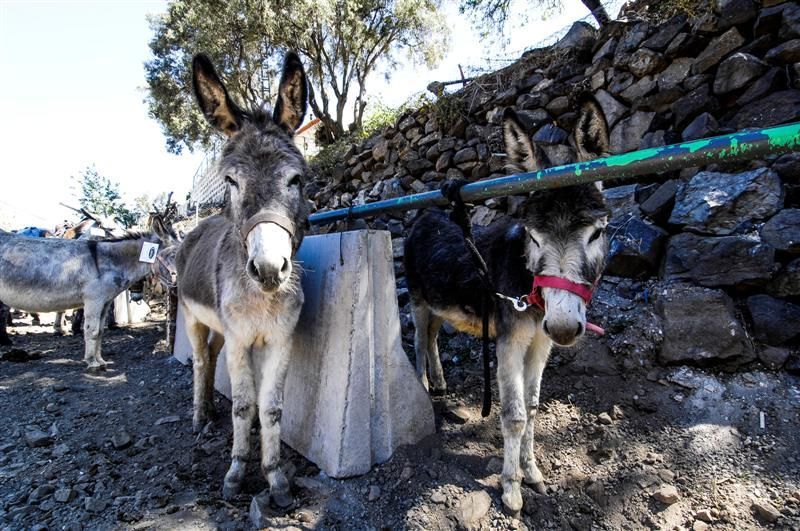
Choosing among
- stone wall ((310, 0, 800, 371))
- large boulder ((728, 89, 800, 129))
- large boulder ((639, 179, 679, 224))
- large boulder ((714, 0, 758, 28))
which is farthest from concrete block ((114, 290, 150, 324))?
large boulder ((714, 0, 758, 28))

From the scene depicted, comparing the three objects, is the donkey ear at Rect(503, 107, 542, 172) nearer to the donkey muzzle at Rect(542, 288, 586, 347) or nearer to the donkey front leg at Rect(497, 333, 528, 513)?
the donkey muzzle at Rect(542, 288, 586, 347)

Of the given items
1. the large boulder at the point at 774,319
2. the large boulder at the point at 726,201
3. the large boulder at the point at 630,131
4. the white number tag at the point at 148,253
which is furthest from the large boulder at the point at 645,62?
the white number tag at the point at 148,253

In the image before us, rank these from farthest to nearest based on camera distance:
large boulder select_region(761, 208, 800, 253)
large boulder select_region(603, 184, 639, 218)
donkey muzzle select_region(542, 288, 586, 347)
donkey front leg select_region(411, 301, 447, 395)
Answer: large boulder select_region(603, 184, 639, 218), donkey front leg select_region(411, 301, 447, 395), large boulder select_region(761, 208, 800, 253), donkey muzzle select_region(542, 288, 586, 347)

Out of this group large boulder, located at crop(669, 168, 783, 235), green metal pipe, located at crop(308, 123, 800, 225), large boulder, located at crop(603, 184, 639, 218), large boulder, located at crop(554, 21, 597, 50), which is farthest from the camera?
large boulder, located at crop(554, 21, 597, 50)

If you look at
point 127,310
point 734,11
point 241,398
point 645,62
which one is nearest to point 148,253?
point 127,310

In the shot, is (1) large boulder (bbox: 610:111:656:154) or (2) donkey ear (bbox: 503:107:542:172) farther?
(1) large boulder (bbox: 610:111:656:154)

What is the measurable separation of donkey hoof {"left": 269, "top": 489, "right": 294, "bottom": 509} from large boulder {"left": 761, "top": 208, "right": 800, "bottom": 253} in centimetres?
396

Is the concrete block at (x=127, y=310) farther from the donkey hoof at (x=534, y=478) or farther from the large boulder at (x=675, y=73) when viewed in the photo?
the large boulder at (x=675, y=73)

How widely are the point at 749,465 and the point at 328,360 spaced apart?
265 cm

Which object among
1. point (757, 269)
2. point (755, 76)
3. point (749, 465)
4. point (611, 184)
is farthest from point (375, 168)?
point (749, 465)

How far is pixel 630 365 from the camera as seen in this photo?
3.21m

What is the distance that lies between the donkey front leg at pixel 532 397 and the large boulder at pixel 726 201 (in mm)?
2122

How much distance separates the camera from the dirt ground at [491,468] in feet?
7.00

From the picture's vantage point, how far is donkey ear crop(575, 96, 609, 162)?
2098 mm
